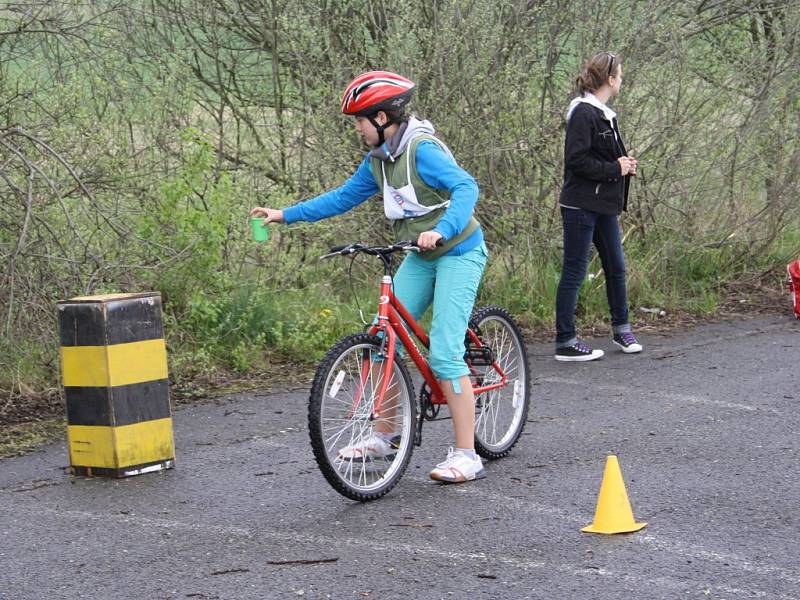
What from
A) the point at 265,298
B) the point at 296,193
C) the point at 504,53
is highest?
the point at 504,53

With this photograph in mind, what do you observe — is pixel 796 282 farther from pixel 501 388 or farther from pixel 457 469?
pixel 457 469

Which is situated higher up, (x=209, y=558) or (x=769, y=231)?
(x=769, y=231)

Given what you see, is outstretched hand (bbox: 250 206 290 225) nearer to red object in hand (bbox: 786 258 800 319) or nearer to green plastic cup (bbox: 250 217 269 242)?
green plastic cup (bbox: 250 217 269 242)

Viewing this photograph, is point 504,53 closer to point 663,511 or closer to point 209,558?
point 663,511

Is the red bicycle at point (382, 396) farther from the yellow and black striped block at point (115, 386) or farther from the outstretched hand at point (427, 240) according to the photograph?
the yellow and black striped block at point (115, 386)

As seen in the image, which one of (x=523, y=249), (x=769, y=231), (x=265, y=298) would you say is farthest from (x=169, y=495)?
(x=769, y=231)

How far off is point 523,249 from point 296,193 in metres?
2.16

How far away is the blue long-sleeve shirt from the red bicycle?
23cm

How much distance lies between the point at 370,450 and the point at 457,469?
1.48 feet

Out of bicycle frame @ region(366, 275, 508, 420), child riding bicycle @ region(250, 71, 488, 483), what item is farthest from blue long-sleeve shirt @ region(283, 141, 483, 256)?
bicycle frame @ region(366, 275, 508, 420)

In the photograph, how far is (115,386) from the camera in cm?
638

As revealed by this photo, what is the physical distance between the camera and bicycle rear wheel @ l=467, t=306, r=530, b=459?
6.52m

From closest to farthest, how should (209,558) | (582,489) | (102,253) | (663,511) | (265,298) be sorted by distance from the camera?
1. (209,558)
2. (663,511)
3. (582,489)
4. (102,253)
5. (265,298)

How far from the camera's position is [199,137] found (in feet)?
30.6
